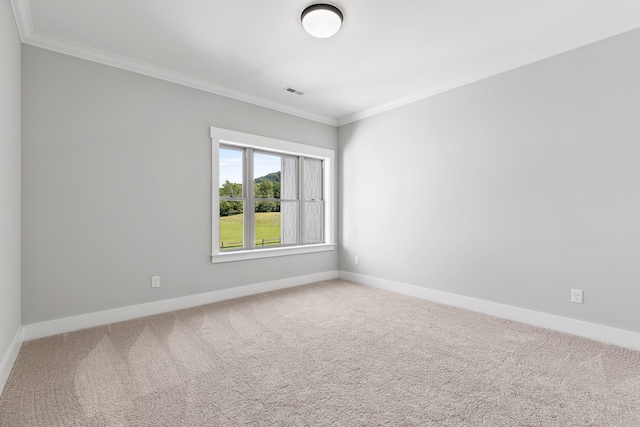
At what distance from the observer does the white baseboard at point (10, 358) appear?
1934mm

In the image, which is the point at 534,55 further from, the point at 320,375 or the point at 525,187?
the point at 320,375

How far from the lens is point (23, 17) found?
2393mm

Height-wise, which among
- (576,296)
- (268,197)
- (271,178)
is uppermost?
(271,178)

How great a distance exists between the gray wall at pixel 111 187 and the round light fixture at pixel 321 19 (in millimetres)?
1804

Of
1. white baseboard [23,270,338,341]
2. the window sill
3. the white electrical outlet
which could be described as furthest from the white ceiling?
white baseboard [23,270,338,341]

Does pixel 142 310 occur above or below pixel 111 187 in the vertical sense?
below

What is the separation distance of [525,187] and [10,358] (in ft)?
14.7

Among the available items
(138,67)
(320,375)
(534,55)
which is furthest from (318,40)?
(320,375)

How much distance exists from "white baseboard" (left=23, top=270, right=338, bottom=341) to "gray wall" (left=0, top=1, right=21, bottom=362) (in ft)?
0.85

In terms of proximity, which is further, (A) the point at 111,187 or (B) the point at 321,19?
(A) the point at 111,187

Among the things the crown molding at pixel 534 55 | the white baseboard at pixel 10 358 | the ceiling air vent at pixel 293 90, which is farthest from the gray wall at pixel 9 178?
the crown molding at pixel 534 55

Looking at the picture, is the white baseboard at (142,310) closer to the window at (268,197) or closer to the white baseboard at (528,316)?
the window at (268,197)

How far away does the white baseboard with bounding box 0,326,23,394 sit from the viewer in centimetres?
193

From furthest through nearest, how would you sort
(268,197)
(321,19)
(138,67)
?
(268,197) < (138,67) < (321,19)
